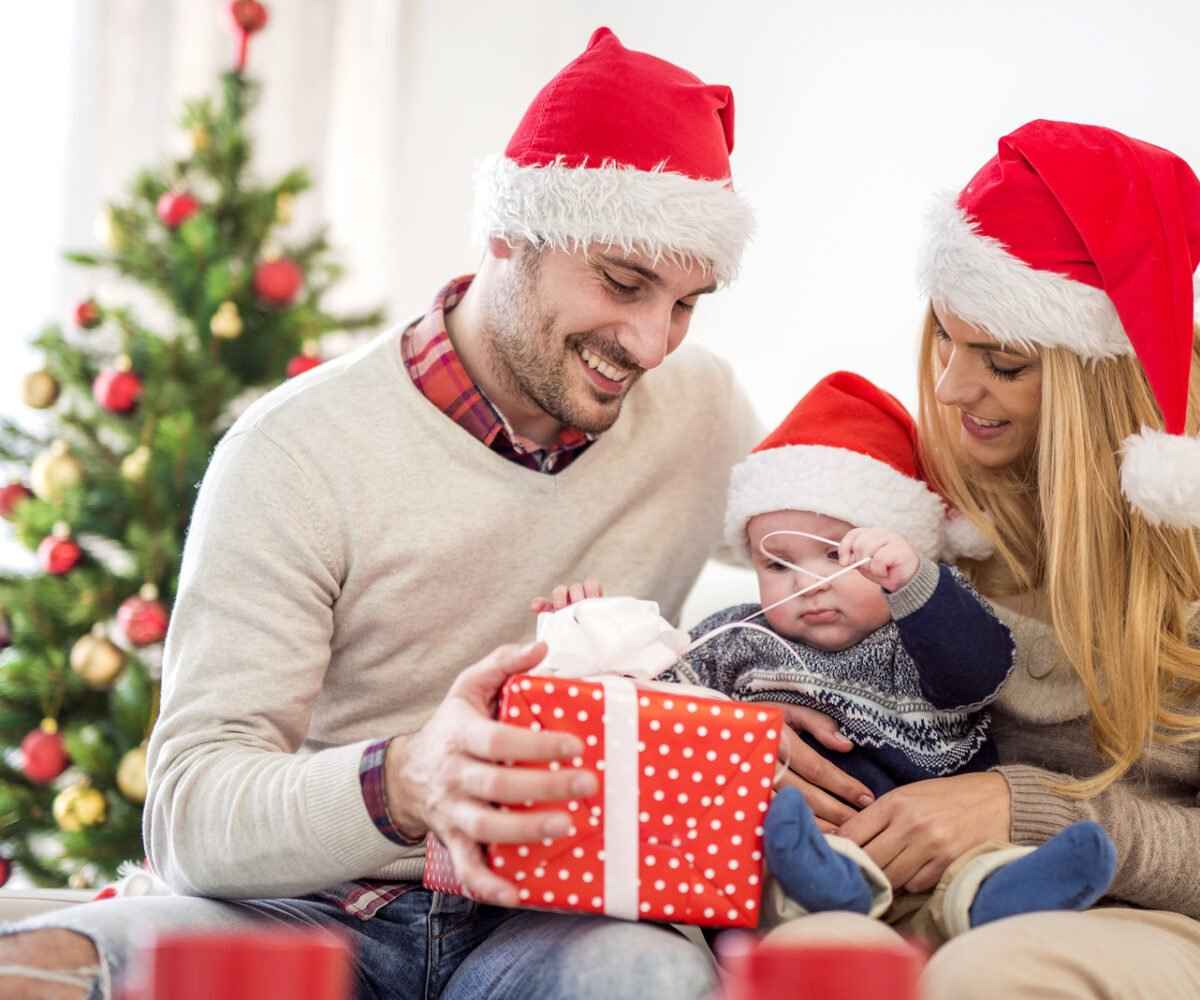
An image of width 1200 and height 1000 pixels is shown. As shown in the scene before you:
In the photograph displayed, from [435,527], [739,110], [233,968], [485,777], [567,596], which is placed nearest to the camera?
[233,968]

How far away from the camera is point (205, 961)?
0.97 metres

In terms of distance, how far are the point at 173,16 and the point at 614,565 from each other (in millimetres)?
2300

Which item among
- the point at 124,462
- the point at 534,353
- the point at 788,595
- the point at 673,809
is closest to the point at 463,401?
the point at 534,353

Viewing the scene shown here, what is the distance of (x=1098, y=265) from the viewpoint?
67.9 inches

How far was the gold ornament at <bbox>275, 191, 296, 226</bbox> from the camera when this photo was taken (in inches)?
109

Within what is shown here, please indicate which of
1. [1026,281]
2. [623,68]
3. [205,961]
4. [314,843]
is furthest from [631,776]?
[623,68]

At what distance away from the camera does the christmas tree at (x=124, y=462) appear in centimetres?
261

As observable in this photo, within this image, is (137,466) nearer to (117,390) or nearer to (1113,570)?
(117,390)

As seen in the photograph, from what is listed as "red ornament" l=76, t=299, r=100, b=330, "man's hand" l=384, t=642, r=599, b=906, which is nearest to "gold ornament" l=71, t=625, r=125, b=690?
"red ornament" l=76, t=299, r=100, b=330

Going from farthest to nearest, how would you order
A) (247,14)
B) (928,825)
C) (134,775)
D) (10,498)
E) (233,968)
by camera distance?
(247,14)
(10,498)
(134,775)
(928,825)
(233,968)

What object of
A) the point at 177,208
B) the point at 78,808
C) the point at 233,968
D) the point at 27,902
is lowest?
the point at 78,808

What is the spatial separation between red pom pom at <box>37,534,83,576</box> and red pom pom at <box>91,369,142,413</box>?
27 centimetres

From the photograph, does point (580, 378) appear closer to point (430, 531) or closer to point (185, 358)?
point (430, 531)

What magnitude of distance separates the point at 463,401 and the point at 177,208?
3.78 ft
